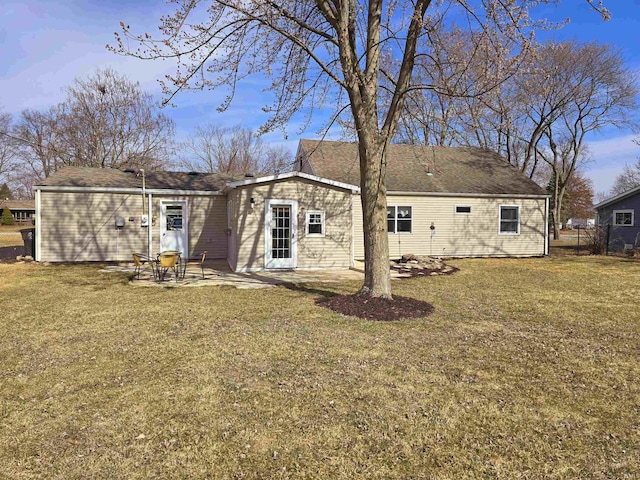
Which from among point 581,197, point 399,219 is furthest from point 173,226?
point 581,197

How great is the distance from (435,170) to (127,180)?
1213cm

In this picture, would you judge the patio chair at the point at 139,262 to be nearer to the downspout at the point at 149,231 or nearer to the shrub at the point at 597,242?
the downspout at the point at 149,231

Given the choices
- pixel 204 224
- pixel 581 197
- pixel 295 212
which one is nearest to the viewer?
pixel 295 212

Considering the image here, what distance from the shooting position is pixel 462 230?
16062 mm

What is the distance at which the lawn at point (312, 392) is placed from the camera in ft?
8.75

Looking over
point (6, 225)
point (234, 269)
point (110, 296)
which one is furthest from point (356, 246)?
point (6, 225)

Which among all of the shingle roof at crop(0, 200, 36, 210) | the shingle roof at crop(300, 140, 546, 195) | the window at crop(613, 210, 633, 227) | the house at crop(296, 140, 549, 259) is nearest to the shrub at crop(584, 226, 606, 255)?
the window at crop(613, 210, 633, 227)

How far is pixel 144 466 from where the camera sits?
8.48 feet

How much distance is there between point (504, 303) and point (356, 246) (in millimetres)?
7976

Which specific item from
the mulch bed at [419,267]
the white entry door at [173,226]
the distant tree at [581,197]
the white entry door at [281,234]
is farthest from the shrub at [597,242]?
the distant tree at [581,197]

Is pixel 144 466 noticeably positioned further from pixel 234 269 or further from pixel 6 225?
pixel 6 225

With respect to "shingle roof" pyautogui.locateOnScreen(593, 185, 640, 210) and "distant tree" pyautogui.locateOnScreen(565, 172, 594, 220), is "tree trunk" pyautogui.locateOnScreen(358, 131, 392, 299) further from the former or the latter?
"distant tree" pyautogui.locateOnScreen(565, 172, 594, 220)

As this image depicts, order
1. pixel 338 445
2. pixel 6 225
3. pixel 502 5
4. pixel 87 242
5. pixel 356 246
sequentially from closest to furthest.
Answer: pixel 338 445 < pixel 502 5 < pixel 87 242 < pixel 356 246 < pixel 6 225

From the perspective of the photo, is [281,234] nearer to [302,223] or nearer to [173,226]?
[302,223]
